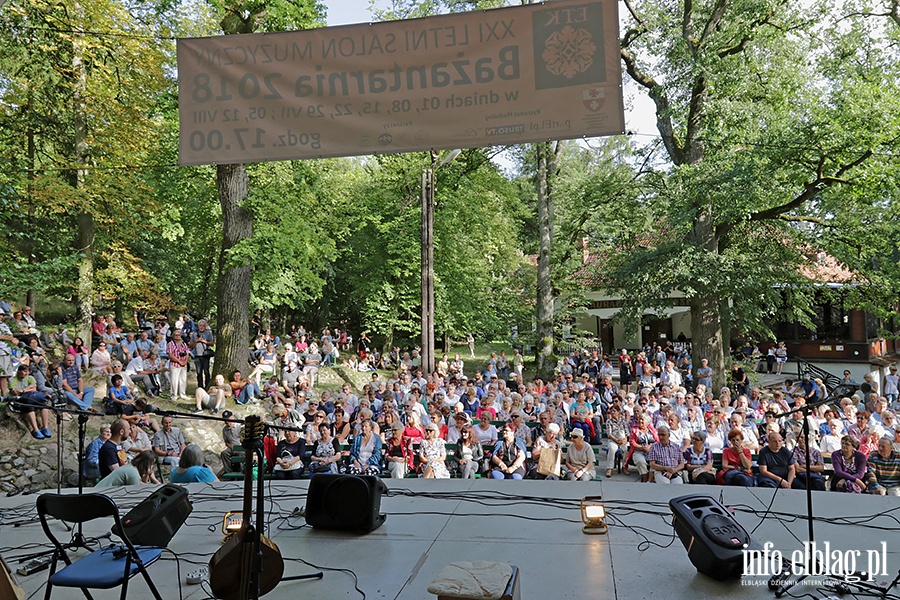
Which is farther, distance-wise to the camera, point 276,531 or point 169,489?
point 276,531

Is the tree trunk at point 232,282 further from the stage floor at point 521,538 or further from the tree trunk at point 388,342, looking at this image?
the tree trunk at point 388,342

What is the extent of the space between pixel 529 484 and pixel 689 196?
957cm

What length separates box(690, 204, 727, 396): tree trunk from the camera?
1597cm

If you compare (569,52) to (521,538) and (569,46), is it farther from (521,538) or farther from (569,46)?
(521,538)

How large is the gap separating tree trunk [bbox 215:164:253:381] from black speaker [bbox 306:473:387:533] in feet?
29.3

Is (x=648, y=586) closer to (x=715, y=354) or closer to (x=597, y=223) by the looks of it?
(x=715, y=354)

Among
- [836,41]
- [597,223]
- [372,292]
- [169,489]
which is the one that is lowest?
[169,489]

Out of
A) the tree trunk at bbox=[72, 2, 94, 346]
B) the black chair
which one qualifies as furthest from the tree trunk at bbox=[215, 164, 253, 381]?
the black chair

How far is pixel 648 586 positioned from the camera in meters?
4.23

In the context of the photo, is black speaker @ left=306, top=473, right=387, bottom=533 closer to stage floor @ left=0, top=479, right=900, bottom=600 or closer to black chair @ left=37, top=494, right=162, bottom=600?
stage floor @ left=0, top=479, right=900, bottom=600

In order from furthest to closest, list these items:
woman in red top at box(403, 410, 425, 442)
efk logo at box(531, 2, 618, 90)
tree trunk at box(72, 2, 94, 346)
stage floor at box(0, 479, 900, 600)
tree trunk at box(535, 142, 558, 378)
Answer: tree trunk at box(535, 142, 558, 378) → tree trunk at box(72, 2, 94, 346) → woman in red top at box(403, 410, 425, 442) → efk logo at box(531, 2, 618, 90) → stage floor at box(0, 479, 900, 600)

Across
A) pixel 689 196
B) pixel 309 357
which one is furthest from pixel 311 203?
pixel 689 196

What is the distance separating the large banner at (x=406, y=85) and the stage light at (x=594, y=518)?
2907 mm

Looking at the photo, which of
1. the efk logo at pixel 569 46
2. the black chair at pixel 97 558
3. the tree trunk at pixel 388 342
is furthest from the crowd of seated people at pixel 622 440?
the tree trunk at pixel 388 342
